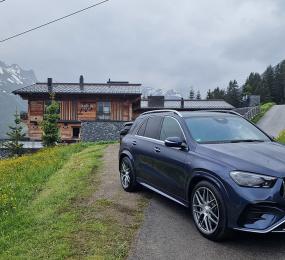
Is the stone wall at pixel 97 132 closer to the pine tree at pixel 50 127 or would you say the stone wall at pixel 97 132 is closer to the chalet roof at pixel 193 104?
the pine tree at pixel 50 127

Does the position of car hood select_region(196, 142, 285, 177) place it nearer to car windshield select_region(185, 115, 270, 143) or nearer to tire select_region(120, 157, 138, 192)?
car windshield select_region(185, 115, 270, 143)

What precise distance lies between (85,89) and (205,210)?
3973 centimetres

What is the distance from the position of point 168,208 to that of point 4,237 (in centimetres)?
287

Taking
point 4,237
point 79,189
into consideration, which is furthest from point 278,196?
point 79,189

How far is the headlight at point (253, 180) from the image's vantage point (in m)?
5.34

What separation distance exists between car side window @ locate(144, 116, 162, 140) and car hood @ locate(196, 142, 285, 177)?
1.66 meters

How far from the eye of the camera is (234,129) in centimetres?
723

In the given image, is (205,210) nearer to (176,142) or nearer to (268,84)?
(176,142)

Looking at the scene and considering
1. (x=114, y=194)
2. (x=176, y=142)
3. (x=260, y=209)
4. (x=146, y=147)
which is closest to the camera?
(x=260, y=209)

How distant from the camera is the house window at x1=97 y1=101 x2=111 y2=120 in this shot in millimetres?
43844

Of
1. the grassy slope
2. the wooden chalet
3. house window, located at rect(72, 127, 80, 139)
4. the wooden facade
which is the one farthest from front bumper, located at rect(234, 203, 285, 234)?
house window, located at rect(72, 127, 80, 139)

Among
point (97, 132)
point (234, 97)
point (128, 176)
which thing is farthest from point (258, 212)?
point (234, 97)

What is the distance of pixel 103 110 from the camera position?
144 feet

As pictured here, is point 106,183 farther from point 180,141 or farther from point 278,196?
point 278,196
